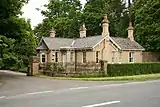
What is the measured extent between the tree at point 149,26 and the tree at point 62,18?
16.5 m

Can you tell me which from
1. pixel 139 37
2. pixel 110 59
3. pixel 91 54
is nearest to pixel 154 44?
pixel 139 37

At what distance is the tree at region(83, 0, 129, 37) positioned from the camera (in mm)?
61969

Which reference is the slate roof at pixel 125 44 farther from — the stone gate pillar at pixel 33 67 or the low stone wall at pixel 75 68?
the stone gate pillar at pixel 33 67

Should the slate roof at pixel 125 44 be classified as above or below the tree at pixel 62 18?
below

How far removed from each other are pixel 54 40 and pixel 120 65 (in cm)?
1277

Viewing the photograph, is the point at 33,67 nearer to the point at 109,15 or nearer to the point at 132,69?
the point at 132,69

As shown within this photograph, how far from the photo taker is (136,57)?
149 ft

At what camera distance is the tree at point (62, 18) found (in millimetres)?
64125

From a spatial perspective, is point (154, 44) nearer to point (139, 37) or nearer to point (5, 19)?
point (139, 37)

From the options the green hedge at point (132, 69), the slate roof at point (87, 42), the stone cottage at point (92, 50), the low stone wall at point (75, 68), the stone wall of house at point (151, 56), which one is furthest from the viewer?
the stone wall of house at point (151, 56)

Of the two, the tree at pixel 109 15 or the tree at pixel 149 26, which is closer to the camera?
the tree at pixel 149 26

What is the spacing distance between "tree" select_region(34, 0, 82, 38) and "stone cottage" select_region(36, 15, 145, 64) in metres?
18.2

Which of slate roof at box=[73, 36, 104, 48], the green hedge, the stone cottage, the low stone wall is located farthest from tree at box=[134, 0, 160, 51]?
the low stone wall

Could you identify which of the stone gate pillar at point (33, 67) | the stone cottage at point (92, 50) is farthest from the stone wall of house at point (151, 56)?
the stone gate pillar at point (33, 67)
